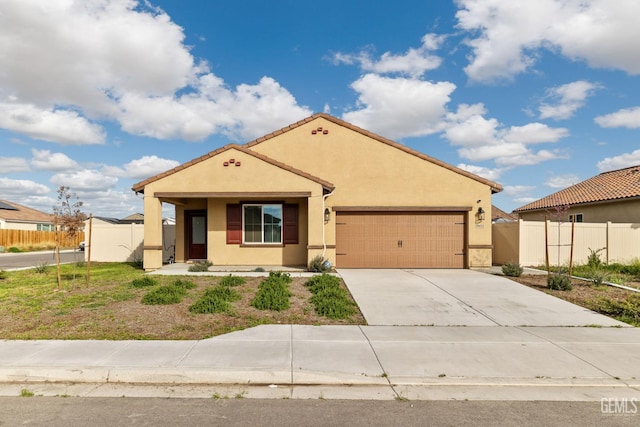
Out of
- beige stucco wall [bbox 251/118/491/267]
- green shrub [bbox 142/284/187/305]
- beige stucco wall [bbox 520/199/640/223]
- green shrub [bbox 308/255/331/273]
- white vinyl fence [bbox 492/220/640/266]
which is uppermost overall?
beige stucco wall [bbox 251/118/491/267]

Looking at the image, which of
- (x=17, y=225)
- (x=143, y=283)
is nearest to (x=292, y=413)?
(x=143, y=283)

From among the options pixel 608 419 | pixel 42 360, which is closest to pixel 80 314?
pixel 42 360

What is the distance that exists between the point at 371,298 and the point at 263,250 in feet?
21.4

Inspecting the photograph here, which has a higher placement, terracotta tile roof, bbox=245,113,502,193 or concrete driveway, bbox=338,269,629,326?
terracotta tile roof, bbox=245,113,502,193

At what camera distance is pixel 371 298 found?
31.4 ft

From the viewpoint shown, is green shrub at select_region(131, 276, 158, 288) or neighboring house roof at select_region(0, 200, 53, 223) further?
neighboring house roof at select_region(0, 200, 53, 223)

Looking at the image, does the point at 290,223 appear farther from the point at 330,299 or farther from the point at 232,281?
the point at 330,299

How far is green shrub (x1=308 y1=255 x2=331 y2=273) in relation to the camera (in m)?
13.1

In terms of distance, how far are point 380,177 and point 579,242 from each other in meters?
8.90

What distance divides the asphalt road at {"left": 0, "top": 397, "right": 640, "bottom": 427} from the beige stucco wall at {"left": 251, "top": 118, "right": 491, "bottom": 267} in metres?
10.4

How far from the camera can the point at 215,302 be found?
8383 mm

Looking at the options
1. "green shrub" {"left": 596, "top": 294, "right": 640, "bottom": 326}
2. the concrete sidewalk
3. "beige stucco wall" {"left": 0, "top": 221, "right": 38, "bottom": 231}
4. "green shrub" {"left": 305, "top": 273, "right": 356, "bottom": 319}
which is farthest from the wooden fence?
"green shrub" {"left": 596, "top": 294, "right": 640, "bottom": 326}

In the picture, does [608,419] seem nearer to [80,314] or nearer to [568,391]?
[568,391]

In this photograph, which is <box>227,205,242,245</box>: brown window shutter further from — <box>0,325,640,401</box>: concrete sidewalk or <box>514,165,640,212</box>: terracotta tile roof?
<box>514,165,640,212</box>: terracotta tile roof
